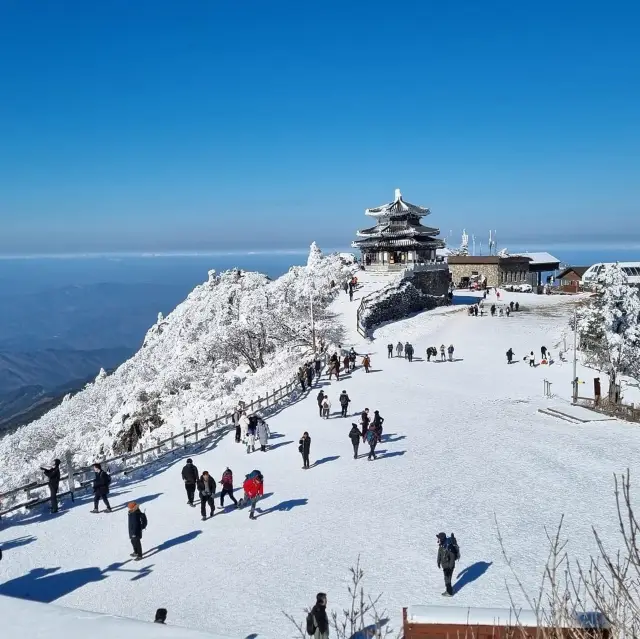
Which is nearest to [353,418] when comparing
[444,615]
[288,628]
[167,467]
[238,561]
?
[167,467]

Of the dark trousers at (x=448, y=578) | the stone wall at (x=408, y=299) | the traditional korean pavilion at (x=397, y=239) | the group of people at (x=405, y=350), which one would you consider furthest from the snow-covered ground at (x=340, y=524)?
the traditional korean pavilion at (x=397, y=239)

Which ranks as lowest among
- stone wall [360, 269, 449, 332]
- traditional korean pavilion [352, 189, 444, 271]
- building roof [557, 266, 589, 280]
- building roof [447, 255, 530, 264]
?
stone wall [360, 269, 449, 332]

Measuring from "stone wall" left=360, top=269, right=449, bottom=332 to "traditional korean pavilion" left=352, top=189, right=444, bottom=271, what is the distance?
179 inches

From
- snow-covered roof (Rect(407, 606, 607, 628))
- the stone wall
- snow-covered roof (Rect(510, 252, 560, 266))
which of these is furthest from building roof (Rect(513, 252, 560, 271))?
snow-covered roof (Rect(407, 606, 607, 628))

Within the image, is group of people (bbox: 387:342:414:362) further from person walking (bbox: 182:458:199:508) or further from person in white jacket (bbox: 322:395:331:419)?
person walking (bbox: 182:458:199:508)

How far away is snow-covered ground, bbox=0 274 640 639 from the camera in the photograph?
36.5ft

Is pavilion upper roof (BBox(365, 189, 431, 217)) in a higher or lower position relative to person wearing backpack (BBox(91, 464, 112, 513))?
higher

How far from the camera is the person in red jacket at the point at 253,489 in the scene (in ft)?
46.8

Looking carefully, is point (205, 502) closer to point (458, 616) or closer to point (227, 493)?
point (227, 493)

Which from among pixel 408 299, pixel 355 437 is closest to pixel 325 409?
pixel 355 437

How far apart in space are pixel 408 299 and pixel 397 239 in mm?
11382

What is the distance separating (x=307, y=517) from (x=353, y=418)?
9.07 metres

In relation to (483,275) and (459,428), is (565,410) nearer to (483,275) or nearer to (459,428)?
(459,428)

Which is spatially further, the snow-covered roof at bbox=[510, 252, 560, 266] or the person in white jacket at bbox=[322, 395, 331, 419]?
the snow-covered roof at bbox=[510, 252, 560, 266]
